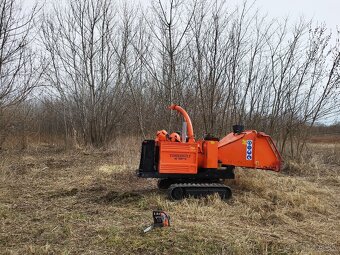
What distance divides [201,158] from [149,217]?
2.03 m

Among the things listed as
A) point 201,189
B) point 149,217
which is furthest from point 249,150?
point 149,217

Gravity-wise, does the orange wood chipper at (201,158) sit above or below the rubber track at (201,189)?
above

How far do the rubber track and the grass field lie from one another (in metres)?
0.19

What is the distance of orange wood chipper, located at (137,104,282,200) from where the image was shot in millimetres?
6719

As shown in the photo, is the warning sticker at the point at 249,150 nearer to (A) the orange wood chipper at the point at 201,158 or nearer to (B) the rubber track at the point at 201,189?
(A) the orange wood chipper at the point at 201,158

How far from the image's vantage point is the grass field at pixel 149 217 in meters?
4.24

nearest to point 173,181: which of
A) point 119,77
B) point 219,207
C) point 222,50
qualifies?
point 219,207

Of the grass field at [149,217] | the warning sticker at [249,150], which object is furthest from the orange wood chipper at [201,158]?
the grass field at [149,217]

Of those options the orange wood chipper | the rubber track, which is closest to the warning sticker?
the orange wood chipper

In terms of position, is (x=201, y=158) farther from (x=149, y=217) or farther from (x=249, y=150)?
(x=149, y=217)

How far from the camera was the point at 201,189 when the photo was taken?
6695 millimetres

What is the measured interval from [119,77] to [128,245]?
12803 mm

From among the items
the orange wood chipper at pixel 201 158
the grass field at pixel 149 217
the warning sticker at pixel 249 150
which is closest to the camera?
the grass field at pixel 149 217

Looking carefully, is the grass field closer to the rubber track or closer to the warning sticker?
the rubber track
